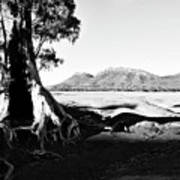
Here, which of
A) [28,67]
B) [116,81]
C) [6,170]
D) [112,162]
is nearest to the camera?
[6,170]

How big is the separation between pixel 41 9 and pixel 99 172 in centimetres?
920

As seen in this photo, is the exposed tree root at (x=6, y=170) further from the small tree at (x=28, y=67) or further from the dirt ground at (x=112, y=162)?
the small tree at (x=28, y=67)

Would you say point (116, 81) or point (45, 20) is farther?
point (116, 81)

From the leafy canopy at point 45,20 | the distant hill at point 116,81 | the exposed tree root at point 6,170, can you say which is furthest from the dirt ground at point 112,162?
the distant hill at point 116,81

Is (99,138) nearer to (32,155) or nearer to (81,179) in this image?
(32,155)

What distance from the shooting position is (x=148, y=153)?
9422 mm

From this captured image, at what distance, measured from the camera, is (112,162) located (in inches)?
334

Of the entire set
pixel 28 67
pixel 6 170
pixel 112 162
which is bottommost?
pixel 112 162

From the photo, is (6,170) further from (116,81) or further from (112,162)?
(116,81)

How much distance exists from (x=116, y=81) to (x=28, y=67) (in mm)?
16027

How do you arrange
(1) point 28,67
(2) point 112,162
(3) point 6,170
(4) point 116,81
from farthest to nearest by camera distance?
1. (4) point 116,81
2. (1) point 28,67
3. (2) point 112,162
4. (3) point 6,170

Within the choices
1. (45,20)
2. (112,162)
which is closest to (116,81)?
(45,20)

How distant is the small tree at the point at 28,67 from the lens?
12.3 meters

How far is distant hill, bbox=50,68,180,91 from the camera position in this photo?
83.6 feet
